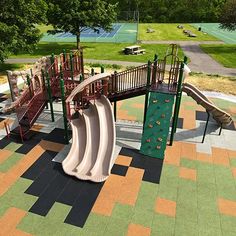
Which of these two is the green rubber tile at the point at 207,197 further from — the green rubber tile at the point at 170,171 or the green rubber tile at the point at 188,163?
the green rubber tile at the point at 188,163

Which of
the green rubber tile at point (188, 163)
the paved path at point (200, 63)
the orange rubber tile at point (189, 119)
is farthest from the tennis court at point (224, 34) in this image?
the green rubber tile at point (188, 163)

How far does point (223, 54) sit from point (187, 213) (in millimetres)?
29294

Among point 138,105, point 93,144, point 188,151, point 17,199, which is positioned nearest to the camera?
point 17,199

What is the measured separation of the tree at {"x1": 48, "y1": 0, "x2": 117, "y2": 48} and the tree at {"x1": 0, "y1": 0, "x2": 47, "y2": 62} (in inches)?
212

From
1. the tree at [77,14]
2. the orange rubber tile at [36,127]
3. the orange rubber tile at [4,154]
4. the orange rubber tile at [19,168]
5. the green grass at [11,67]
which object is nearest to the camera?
the orange rubber tile at [19,168]

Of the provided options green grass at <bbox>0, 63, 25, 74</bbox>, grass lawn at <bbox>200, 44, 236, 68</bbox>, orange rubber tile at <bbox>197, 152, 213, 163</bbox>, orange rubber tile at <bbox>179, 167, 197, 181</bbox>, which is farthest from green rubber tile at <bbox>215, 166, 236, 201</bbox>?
green grass at <bbox>0, 63, 25, 74</bbox>

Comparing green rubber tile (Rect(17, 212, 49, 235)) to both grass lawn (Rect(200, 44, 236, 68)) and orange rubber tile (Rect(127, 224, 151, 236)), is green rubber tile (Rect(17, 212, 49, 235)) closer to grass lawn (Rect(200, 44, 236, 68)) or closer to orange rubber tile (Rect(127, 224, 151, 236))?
orange rubber tile (Rect(127, 224, 151, 236))

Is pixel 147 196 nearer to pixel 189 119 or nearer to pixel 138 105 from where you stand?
pixel 189 119

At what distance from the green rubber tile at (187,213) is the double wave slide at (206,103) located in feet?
17.4

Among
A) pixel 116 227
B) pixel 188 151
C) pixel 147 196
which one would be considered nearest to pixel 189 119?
pixel 188 151

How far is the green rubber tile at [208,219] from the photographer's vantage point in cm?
859

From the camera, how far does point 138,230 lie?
8.38 metres

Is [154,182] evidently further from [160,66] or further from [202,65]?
[202,65]

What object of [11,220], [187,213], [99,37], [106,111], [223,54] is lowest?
[11,220]
